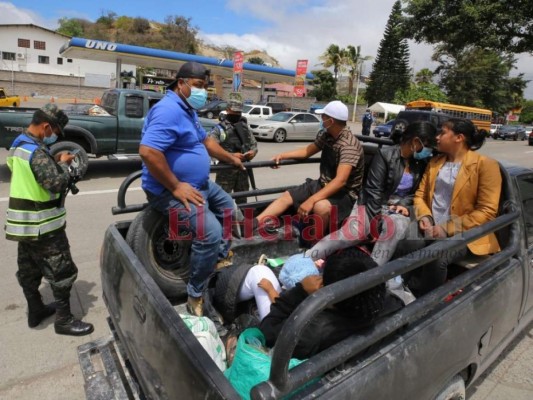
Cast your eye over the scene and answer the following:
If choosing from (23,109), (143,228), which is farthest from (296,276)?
(23,109)

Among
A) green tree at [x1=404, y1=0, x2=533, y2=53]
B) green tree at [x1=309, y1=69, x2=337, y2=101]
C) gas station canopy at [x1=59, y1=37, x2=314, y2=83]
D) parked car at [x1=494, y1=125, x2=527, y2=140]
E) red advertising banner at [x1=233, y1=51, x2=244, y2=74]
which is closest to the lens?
green tree at [x1=404, y1=0, x2=533, y2=53]

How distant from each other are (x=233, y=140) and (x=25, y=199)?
10.4 ft

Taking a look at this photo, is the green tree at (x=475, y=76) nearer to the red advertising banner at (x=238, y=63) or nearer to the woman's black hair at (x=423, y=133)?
the red advertising banner at (x=238, y=63)

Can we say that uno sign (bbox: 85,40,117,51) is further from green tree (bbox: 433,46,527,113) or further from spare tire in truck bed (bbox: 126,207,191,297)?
green tree (bbox: 433,46,527,113)

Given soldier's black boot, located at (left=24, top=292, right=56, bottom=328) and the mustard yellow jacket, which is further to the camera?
soldier's black boot, located at (left=24, top=292, right=56, bottom=328)

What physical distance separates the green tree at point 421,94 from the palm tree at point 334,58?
11261 millimetres

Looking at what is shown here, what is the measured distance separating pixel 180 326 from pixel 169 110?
1.48 m

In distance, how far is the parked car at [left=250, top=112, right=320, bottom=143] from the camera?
18781 mm

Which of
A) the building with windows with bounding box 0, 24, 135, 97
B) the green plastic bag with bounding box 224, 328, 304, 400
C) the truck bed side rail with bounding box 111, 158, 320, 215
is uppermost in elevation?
the building with windows with bounding box 0, 24, 135, 97

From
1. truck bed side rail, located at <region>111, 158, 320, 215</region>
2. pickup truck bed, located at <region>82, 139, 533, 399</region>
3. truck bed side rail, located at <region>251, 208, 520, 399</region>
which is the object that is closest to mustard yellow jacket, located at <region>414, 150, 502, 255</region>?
pickup truck bed, located at <region>82, 139, 533, 399</region>

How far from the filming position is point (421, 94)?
50.0 metres

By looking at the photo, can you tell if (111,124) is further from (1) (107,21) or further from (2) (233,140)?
(1) (107,21)

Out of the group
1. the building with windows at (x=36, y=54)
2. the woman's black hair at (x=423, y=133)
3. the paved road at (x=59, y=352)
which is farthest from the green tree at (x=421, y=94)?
the paved road at (x=59, y=352)

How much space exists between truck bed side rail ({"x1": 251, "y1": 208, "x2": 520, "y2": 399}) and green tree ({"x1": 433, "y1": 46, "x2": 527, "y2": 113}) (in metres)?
56.4
